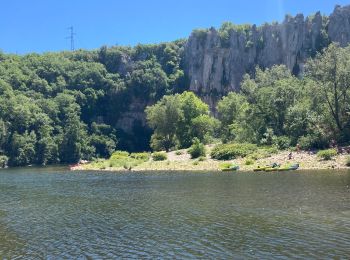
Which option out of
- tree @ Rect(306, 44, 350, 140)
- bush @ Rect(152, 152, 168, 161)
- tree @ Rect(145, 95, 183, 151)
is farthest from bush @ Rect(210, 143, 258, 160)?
tree @ Rect(145, 95, 183, 151)

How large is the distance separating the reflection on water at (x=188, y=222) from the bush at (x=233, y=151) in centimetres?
2815

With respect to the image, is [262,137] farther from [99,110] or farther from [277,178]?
[99,110]

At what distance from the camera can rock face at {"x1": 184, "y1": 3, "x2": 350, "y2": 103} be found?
476 feet

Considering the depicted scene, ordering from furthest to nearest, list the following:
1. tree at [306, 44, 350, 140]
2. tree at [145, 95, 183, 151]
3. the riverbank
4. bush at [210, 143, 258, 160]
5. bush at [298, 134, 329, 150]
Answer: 1. tree at [145, 95, 183, 151]
2. bush at [210, 143, 258, 160]
3. bush at [298, 134, 329, 150]
4. tree at [306, 44, 350, 140]
5. the riverbank

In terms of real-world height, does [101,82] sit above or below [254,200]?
above

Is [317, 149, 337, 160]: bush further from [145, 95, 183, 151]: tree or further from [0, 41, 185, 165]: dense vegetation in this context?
[0, 41, 185, 165]: dense vegetation

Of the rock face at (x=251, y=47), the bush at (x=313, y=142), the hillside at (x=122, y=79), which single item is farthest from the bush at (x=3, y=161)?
the bush at (x=313, y=142)

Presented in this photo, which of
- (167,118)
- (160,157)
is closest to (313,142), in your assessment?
(160,157)

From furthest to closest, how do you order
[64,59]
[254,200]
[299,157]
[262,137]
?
1. [64,59]
2. [262,137]
3. [299,157]
4. [254,200]

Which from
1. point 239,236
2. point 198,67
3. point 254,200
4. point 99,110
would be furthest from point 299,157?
point 99,110

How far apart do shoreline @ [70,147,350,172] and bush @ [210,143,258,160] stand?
142 cm

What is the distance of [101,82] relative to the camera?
7180 inches

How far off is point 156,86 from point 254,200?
147m

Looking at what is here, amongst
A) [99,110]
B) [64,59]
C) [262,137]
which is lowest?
[262,137]
